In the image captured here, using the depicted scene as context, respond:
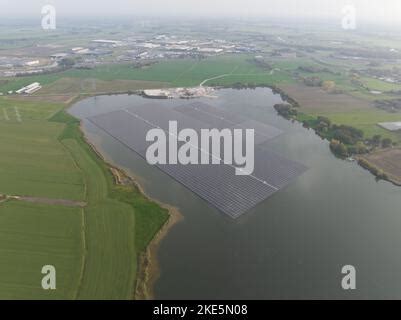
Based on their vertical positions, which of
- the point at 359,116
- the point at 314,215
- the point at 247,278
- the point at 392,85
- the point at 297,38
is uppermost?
the point at 297,38

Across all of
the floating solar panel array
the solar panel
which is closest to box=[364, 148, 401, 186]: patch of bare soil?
the floating solar panel array

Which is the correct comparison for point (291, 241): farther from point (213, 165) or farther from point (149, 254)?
point (213, 165)

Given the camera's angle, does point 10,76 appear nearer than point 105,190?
No

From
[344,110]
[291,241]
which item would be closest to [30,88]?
[291,241]

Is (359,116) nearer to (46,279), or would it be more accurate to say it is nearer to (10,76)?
(46,279)

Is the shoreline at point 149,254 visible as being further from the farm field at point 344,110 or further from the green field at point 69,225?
the farm field at point 344,110
